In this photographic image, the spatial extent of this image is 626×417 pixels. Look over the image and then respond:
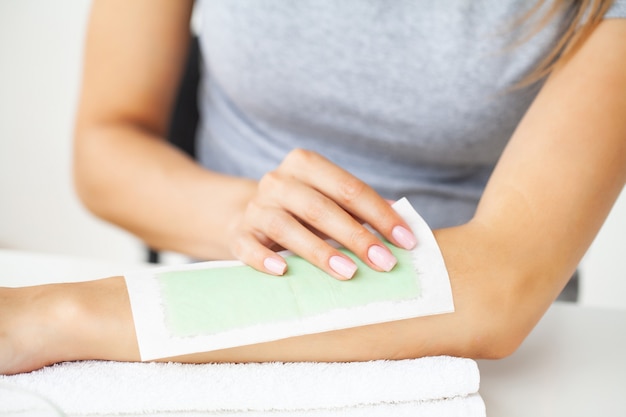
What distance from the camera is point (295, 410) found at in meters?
0.55

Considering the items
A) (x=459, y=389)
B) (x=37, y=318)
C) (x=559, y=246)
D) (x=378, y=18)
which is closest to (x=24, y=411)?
(x=37, y=318)

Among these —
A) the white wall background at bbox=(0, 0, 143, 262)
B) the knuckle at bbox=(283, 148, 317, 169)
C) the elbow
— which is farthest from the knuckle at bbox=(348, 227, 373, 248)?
the white wall background at bbox=(0, 0, 143, 262)

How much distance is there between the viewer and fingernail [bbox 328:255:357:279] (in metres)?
0.61

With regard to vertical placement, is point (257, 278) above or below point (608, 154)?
below

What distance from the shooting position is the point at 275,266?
62 cm

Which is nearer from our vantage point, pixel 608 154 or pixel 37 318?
pixel 37 318

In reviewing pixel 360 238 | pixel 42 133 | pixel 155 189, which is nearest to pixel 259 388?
pixel 360 238

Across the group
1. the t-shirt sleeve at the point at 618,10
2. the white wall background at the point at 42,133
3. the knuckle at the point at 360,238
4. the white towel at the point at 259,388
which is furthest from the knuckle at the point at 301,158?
the white wall background at the point at 42,133

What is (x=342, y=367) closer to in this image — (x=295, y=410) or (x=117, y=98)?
(x=295, y=410)

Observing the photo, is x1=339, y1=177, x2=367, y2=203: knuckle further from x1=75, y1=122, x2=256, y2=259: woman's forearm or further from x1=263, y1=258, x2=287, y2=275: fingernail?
x1=75, y1=122, x2=256, y2=259: woman's forearm

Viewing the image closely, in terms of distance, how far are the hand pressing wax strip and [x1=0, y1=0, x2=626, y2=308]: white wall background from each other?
4.15 feet

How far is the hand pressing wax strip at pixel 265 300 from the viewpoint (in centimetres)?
56

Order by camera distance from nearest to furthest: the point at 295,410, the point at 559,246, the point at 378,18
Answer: the point at 295,410, the point at 559,246, the point at 378,18

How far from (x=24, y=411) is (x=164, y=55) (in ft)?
2.40
